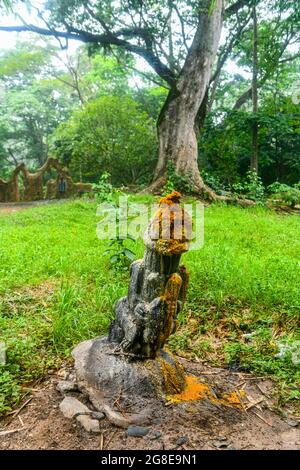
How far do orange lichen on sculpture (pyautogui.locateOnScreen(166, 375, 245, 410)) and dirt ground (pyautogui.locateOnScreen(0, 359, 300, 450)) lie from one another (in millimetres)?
39

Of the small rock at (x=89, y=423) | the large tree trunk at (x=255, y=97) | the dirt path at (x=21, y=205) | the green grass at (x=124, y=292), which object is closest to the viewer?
the small rock at (x=89, y=423)

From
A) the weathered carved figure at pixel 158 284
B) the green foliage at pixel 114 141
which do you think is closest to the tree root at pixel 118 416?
the weathered carved figure at pixel 158 284

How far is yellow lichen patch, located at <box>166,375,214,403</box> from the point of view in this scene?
248cm

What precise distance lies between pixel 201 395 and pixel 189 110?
9.53 m

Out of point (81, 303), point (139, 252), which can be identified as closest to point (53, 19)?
point (139, 252)

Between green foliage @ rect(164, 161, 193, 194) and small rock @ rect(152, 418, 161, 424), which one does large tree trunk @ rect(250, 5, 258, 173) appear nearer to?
green foliage @ rect(164, 161, 193, 194)

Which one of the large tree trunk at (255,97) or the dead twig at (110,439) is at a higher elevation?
the large tree trunk at (255,97)

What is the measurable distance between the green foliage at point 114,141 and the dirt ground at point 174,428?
10761 millimetres

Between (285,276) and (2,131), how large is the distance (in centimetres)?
1546

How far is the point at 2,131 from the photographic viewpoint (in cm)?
1711

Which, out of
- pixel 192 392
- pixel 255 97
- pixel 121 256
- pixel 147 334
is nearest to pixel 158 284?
pixel 147 334

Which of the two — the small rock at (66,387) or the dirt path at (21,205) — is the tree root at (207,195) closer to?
the dirt path at (21,205)

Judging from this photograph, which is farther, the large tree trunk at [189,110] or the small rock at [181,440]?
the large tree trunk at [189,110]

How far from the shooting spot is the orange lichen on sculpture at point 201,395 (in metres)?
2.50
